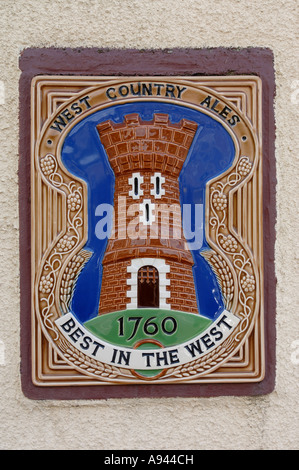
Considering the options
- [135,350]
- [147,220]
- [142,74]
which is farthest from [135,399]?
[142,74]

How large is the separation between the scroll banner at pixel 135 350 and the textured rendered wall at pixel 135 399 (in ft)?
0.62

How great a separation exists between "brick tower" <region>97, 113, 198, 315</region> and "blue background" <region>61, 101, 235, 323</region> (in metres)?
0.03

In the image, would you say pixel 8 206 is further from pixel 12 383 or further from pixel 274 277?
pixel 274 277

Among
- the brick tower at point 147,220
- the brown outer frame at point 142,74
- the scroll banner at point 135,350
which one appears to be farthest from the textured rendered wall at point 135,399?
the brick tower at point 147,220

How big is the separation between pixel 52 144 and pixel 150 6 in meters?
0.80

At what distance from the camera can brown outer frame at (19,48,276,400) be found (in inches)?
101

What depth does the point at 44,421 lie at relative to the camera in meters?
2.59

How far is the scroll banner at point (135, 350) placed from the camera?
255 centimetres

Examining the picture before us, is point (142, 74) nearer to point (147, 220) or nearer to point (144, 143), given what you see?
point (144, 143)

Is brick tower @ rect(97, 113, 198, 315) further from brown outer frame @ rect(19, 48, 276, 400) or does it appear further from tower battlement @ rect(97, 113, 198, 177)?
brown outer frame @ rect(19, 48, 276, 400)

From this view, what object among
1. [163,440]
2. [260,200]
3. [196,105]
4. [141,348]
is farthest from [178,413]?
[196,105]

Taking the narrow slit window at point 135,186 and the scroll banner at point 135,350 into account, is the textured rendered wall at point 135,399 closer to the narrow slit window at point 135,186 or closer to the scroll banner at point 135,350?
the scroll banner at point 135,350

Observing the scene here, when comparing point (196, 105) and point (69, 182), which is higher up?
point (196, 105)

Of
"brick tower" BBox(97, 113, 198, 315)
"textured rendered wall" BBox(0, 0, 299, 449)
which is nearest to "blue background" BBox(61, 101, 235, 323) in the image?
"brick tower" BBox(97, 113, 198, 315)
